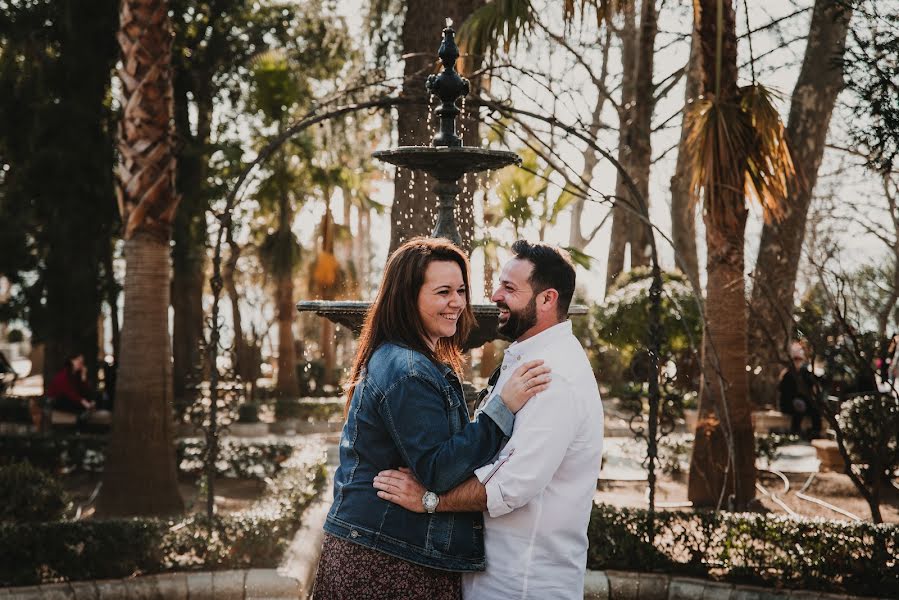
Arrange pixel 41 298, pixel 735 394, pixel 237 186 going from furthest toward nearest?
pixel 41 298 → pixel 735 394 → pixel 237 186

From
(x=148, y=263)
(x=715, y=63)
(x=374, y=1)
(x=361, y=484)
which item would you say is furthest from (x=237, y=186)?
(x=374, y=1)

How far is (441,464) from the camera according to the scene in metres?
2.98

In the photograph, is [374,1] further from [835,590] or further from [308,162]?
[835,590]

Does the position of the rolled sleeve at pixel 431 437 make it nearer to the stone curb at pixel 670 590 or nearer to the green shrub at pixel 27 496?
the stone curb at pixel 670 590

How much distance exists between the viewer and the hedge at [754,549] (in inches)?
250

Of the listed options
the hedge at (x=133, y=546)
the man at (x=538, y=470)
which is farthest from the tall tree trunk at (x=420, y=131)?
the man at (x=538, y=470)

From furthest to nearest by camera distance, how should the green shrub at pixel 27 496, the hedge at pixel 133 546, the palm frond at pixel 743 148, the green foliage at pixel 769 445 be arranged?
the green foliage at pixel 769 445 < the palm frond at pixel 743 148 < the green shrub at pixel 27 496 < the hedge at pixel 133 546

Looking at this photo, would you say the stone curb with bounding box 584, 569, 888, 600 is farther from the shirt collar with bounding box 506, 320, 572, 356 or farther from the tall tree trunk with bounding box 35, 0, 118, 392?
the tall tree trunk with bounding box 35, 0, 118, 392

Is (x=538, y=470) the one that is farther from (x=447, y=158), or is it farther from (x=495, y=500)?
(x=447, y=158)

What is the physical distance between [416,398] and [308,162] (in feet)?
70.2

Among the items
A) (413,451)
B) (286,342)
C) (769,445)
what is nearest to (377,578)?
(413,451)

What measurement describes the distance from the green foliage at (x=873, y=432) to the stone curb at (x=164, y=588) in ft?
15.7

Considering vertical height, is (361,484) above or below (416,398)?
below

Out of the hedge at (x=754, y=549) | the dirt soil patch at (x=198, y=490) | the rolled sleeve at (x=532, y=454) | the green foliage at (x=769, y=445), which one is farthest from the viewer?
the green foliage at (x=769, y=445)
